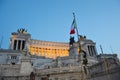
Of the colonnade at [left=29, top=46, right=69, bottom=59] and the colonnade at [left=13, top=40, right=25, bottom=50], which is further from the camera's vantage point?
the colonnade at [left=29, top=46, right=69, bottom=59]

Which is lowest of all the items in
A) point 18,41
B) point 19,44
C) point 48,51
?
point 48,51

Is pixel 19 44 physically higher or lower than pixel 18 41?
lower

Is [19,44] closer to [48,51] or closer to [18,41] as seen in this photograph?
[18,41]

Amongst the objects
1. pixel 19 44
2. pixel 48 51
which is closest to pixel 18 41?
pixel 19 44

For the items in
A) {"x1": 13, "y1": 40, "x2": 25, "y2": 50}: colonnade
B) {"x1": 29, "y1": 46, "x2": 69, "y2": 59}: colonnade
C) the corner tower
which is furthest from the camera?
{"x1": 29, "y1": 46, "x2": 69, "y2": 59}: colonnade

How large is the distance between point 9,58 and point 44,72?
74.5 ft

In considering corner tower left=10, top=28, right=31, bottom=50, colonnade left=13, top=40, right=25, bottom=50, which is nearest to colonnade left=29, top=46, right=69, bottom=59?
corner tower left=10, top=28, right=31, bottom=50

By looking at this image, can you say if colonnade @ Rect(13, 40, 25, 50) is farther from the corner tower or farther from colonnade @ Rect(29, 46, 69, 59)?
colonnade @ Rect(29, 46, 69, 59)

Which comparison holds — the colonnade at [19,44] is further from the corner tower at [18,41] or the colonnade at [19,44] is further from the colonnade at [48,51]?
the colonnade at [48,51]

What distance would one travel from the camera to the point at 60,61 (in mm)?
52719

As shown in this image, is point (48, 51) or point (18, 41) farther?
point (48, 51)

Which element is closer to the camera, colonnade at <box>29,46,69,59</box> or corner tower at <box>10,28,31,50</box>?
corner tower at <box>10,28,31,50</box>

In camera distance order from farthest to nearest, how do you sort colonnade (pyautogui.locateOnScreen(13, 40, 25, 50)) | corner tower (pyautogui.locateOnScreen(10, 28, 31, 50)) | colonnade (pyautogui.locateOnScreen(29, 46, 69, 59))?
colonnade (pyautogui.locateOnScreen(29, 46, 69, 59))
corner tower (pyautogui.locateOnScreen(10, 28, 31, 50))
colonnade (pyautogui.locateOnScreen(13, 40, 25, 50))

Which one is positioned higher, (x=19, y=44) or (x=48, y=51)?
(x=19, y=44)
